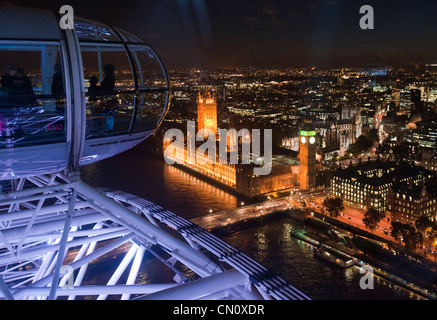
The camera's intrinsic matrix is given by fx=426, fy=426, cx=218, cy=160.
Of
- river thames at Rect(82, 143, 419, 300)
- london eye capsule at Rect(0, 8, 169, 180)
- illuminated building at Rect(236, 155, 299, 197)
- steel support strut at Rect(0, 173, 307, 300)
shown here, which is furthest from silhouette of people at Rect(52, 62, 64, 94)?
illuminated building at Rect(236, 155, 299, 197)

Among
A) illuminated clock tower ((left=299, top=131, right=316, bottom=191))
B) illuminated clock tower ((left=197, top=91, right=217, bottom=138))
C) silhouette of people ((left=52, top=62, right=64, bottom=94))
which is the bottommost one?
illuminated clock tower ((left=299, top=131, right=316, bottom=191))

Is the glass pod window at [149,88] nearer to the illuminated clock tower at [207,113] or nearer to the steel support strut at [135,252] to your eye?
the steel support strut at [135,252]

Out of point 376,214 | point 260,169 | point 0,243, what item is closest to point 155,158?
point 260,169

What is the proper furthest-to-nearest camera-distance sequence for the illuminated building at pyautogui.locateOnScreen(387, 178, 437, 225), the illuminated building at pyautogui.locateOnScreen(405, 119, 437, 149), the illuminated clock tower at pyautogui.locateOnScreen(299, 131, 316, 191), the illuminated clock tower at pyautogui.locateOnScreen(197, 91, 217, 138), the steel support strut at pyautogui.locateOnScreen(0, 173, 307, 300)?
the illuminated clock tower at pyautogui.locateOnScreen(197, 91, 217, 138), the illuminated building at pyautogui.locateOnScreen(405, 119, 437, 149), the illuminated clock tower at pyautogui.locateOnScreen(299, 131, 316, 191), the illuminated building at pyautogui.locateOnScreen(387, 178, 437, 225), the steel support strut at pyautogui.locateOnScreen(0, 173, 307, 300)

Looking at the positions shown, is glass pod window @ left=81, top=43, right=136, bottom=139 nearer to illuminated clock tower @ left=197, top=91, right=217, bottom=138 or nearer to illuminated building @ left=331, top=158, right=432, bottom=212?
illuminated building @ left=331, top=158, right=432, bottom=212

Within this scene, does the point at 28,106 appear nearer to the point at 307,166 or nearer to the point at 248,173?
the point at 248,173

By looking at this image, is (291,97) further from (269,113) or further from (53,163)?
(53,163)

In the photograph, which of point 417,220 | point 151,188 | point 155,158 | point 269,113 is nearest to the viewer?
point 417,220

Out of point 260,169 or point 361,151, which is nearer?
point 260,169
